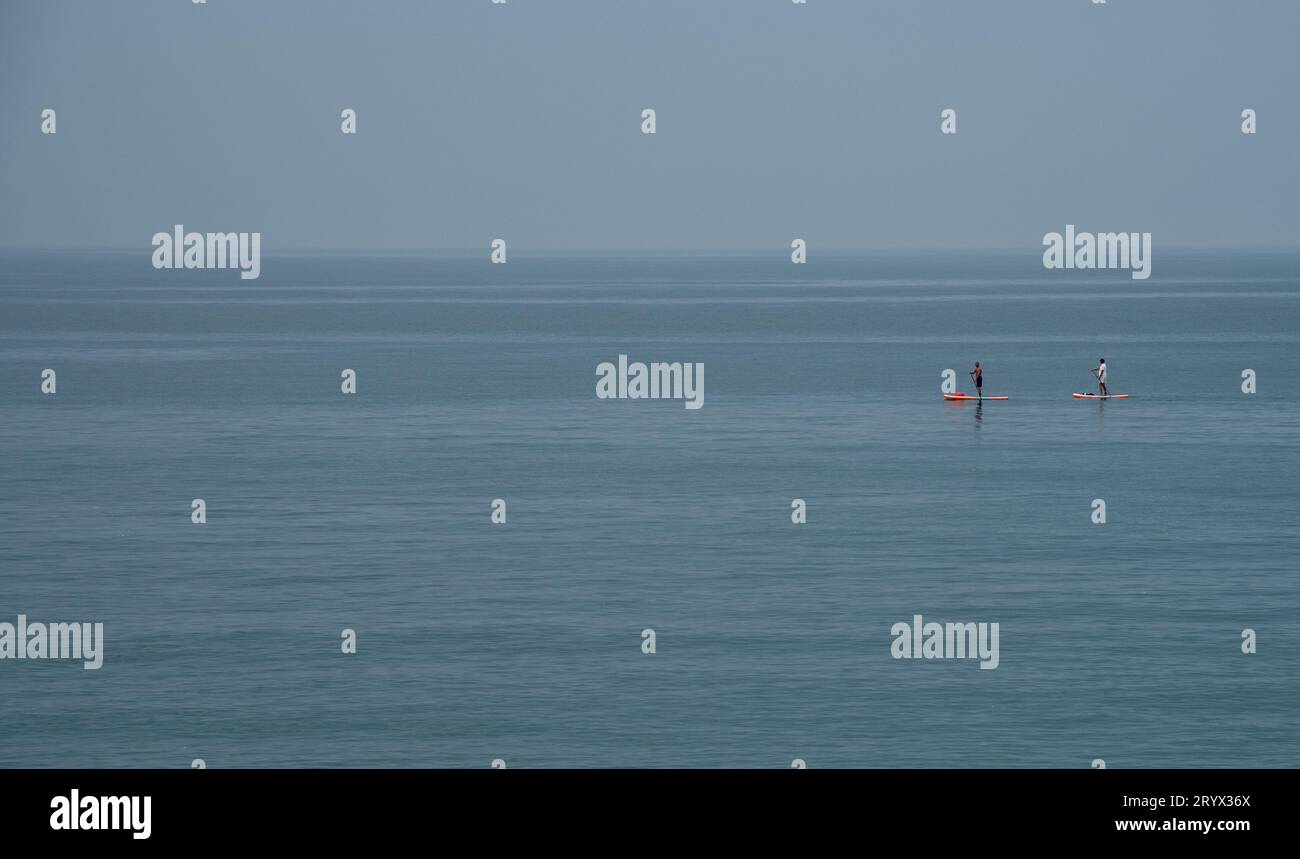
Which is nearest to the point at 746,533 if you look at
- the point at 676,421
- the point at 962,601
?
the point at 962,601

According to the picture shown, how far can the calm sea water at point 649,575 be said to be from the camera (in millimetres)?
39469

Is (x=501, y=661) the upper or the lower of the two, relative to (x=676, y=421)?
lower

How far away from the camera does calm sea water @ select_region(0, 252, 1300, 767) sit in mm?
39469

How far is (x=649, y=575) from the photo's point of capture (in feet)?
186

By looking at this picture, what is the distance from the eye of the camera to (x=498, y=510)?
6862cm

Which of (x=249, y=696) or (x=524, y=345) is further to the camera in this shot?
(x=524, y=345)

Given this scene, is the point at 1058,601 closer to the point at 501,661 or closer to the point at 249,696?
the point at 501,661

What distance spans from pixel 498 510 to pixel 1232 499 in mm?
29424

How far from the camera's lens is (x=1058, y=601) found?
171 ft
